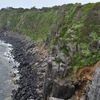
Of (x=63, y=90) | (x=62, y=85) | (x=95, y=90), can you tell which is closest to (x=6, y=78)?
(x=62, y=85)

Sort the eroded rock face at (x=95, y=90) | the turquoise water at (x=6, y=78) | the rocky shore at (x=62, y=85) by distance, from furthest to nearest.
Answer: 1. the turquoise water at (x=6, y=78)
2. the rocky shore at (x=62, y=85)
3. the eroded rock face at (x=95, y=90)

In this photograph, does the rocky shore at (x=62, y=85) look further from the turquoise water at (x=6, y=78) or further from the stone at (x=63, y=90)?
the turquoise water at (x=6, y=78)

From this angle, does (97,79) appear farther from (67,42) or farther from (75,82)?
(67,42)

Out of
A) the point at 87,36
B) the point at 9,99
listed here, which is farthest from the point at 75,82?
the point at 9,99

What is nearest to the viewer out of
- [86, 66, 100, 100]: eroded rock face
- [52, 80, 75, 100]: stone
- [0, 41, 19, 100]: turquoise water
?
[86, 66, 100, 100]: eroded rock face

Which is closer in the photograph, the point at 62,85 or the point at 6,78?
the point at 62,85

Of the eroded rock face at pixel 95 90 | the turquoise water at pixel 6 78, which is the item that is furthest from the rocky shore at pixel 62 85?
the turquoise water at pixel 6 78

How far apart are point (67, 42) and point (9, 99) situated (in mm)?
17329

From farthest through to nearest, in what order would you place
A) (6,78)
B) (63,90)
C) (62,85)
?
(6,78) < (62,85) < (63,90)

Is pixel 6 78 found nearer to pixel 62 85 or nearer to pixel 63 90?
pixel 62 85

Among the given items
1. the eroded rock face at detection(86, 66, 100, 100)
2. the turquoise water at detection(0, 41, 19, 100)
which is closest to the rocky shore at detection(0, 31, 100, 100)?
the eroded rock face at detection(86, 66, 100, 100)

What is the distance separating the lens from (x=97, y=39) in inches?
1508

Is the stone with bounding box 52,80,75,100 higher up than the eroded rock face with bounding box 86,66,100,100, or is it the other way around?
the eroded rock face with bounding box 86,66,100,100

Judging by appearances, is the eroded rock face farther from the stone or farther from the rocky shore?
the stone
